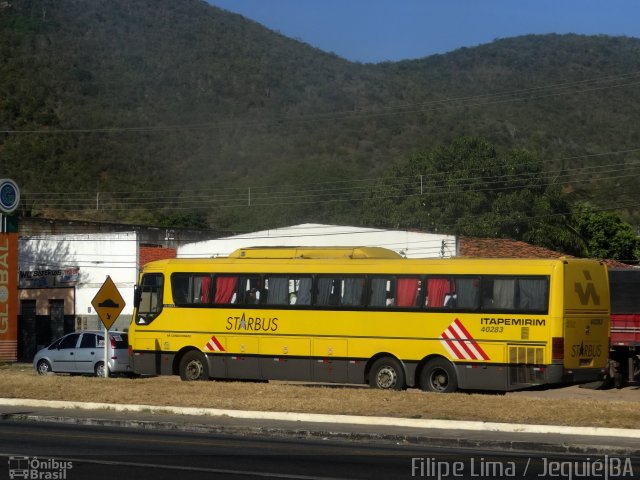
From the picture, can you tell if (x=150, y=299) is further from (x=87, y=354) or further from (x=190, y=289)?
(x=87, y=354)

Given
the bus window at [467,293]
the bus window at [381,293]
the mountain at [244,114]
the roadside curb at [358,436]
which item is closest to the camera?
the roadside curb at [358,436]

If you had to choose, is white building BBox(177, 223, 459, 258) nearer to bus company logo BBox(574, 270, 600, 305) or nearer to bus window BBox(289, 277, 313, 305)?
bus window BBox(289, 277, 313, 305)

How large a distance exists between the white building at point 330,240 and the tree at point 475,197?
1671 centimetres

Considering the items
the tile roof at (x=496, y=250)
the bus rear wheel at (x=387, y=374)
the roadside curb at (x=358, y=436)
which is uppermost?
the tile roof at (x=496, y=250)

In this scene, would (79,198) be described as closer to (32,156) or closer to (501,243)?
(32,156)

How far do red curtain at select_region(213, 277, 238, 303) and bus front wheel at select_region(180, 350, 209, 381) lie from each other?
1.60 meters

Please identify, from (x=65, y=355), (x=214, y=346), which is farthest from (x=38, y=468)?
(x=65, y=355)

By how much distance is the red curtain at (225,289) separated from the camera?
96.4 feet

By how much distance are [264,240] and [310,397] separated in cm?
3373

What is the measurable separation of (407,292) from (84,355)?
41.0 feet

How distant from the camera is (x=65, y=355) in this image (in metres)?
35.2

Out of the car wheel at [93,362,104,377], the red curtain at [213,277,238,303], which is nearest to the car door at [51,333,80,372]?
the car wheel at [93,362,104,377]

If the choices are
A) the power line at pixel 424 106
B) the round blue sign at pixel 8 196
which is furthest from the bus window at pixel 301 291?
the power line at pixel 424 106

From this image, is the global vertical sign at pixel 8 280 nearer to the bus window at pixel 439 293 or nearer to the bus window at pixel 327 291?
the bus window at pixel 327 291
